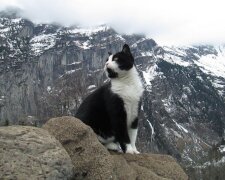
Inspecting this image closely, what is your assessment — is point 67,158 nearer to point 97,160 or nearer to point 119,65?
point 97,160

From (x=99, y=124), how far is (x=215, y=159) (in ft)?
626

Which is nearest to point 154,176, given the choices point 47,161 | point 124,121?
point 124,121

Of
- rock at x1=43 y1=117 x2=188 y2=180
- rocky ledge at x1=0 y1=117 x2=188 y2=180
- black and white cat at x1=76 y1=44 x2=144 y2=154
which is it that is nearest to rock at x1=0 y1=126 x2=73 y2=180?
rocky ledge at x1=0 y1=117 x2=188 y2=180

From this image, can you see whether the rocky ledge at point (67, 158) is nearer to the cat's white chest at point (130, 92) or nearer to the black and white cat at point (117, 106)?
the black and white cat at point (117, 106)

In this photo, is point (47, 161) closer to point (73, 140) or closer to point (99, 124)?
point (73, 140)

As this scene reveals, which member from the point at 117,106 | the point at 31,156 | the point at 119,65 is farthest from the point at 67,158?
the point at 119,65

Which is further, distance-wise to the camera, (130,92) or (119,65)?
(119,65)

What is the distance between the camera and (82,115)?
13.8m

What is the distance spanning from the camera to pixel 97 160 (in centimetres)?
1167

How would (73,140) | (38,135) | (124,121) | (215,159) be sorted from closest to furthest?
(38,135) → (73,140) → (124,121) → (215,159)

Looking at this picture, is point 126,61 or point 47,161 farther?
point 126,61

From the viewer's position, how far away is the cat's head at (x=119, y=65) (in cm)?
1325

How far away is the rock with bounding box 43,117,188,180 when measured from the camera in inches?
456

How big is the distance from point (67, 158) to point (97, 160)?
39.9 inches
